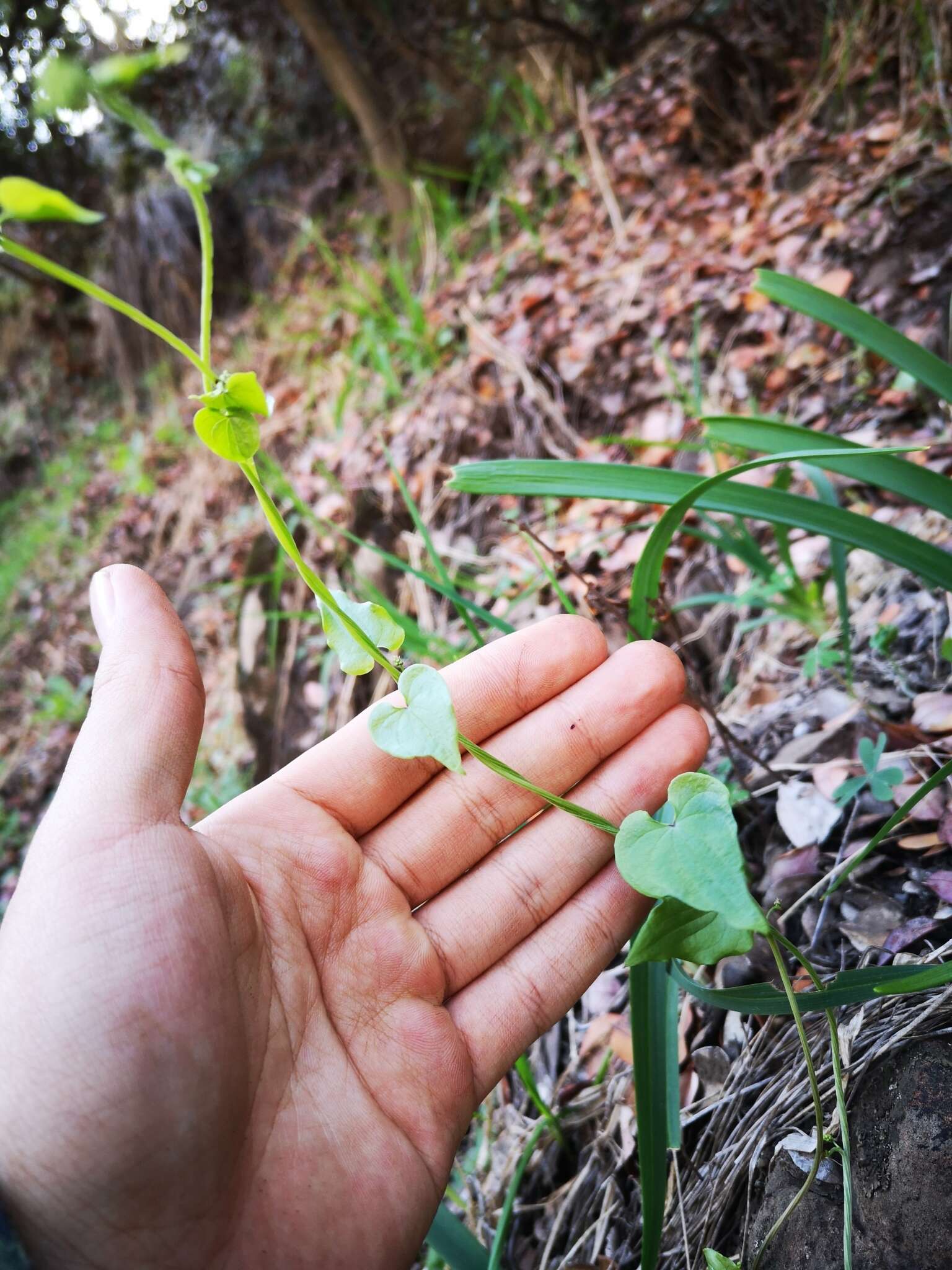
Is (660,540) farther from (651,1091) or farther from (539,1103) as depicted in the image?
(539,1103)

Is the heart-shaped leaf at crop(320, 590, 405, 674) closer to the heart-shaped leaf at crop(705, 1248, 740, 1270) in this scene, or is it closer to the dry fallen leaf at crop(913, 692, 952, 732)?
the heart-shaped leaf at crop(705, 1248, 740, 1270)

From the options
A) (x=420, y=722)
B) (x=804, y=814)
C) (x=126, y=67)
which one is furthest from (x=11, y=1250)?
(x=126, y=67)

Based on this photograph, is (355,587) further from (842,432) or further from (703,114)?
(703,114)

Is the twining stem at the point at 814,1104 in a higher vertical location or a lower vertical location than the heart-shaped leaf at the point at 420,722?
lower

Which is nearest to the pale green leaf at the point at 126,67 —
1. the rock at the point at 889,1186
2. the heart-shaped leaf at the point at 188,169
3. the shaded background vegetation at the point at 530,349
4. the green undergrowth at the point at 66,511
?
the heart-shaped leaf at the point at 188,169

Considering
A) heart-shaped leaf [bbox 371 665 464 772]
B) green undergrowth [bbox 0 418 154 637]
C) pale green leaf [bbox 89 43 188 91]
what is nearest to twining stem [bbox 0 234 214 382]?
pale green leaf [bbox 89 43 188 91]

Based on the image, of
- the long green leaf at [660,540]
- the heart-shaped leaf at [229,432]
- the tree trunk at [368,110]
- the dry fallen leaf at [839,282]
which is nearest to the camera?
the heart-shaped leaf at [229,432]

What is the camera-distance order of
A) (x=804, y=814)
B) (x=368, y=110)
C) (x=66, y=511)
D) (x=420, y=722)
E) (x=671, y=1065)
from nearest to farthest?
(x=420, y=722), (x=671, y=1065), (x=804, y=814), (x=368, y=110), (x=66, y=511)

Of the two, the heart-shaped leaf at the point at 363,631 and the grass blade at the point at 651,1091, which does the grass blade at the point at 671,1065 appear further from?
the heart-shaped leaf at the point at 363,631
